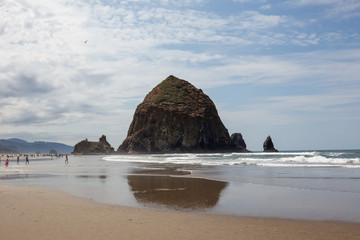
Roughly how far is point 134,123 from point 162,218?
120671 mm

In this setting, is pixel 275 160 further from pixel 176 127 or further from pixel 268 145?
pixel 268 145

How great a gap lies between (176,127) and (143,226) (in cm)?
10979

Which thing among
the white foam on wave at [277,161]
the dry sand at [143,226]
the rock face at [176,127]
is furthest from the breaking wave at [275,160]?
the rock face at [176,127]

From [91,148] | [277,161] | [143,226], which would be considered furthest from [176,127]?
[143,226]

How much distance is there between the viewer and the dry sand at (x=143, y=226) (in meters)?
7.32

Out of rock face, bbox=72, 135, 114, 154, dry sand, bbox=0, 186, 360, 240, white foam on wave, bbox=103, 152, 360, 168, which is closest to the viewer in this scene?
dry sand, bbox=0, 186, 360, 240

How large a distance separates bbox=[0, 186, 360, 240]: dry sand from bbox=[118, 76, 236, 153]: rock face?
104 metres

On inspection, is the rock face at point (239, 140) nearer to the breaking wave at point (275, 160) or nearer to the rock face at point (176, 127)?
the rock face at point (176, 127)

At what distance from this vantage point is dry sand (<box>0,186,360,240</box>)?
7.32 m

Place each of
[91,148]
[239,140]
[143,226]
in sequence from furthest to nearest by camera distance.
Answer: [239,140], [91,148], [143,226]

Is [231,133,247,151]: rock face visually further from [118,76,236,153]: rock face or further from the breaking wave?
the breaking wave

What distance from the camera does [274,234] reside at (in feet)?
24.4

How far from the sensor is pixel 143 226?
8148 mm

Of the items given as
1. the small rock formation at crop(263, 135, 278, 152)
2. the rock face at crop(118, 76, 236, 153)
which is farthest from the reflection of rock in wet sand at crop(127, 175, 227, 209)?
the small rock formation at crop(263, 135, 278, 152)
